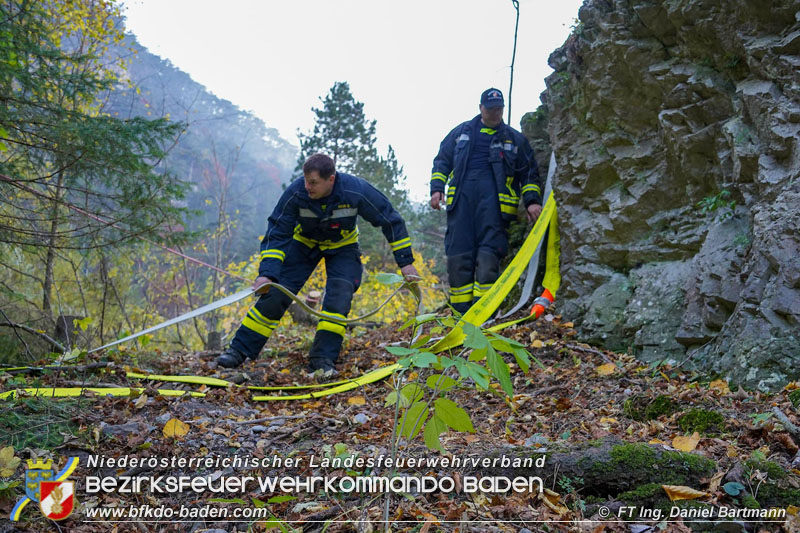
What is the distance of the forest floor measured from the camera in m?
1.72

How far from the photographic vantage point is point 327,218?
4863 millimetres

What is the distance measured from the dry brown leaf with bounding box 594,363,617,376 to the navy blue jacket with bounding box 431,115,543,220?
8.54ft

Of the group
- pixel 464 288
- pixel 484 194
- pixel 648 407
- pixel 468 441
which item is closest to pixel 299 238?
pixel 464 288

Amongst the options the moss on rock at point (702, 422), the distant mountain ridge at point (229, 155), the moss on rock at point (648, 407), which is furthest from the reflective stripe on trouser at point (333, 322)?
the distant mountain ridge at point (229, 155)

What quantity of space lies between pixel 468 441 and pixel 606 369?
1.57m

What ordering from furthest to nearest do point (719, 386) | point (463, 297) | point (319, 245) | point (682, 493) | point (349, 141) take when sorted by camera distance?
point (349, 141)
point (463, 297)
point (319, 245)
point (719, 386)
point (682, 493)

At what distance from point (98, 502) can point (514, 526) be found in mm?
1724

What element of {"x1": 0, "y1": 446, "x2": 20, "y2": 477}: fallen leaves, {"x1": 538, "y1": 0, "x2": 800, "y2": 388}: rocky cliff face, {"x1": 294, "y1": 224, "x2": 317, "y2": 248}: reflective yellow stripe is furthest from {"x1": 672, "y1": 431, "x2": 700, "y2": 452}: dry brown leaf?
{"x1": 294, "y1": 224, "x2": 317, "y2": 248}: reflective yellow stripe

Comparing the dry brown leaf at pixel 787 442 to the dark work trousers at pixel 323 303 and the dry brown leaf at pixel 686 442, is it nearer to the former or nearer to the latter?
the dry brown leaf at pixel 686 442

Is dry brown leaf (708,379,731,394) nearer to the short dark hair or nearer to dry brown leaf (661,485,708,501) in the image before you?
dry brown leaf (661,485,708,501)

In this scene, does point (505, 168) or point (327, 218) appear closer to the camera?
point (327, 218)

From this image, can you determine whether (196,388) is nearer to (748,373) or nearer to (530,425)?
(530,425)

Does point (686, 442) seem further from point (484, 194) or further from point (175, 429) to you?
point (484, 194)

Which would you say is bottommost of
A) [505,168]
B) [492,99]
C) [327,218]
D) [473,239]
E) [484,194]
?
[327,218]
